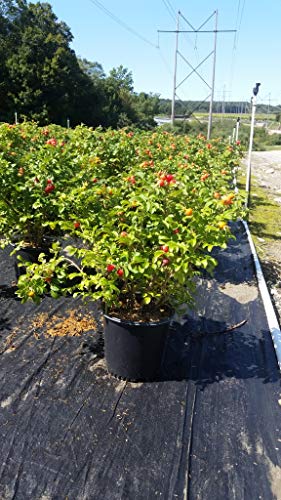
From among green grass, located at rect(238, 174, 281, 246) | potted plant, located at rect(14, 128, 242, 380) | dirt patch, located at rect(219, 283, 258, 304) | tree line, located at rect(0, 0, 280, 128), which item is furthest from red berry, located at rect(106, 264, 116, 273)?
tree line, located at rect(0, 0, 280, 128)

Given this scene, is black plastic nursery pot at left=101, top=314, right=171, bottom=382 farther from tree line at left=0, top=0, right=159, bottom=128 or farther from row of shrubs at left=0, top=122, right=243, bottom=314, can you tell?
tree line at left=0, top=0, right=159, bottom=128

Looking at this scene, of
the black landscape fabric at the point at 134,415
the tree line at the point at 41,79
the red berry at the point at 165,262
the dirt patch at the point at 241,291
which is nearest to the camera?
the black landscape fabric at the point at 134,415

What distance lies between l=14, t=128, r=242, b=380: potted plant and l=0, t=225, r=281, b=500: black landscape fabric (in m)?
0.24

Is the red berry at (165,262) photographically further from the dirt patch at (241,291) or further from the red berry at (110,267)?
the dirt patch at (241,291)

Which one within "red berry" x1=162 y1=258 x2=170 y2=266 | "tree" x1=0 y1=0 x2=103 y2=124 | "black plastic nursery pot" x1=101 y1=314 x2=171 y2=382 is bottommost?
"black plastic nursery pot" x1=101 y1=314 x2=171 y2=382

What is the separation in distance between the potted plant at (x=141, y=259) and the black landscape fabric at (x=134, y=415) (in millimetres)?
245

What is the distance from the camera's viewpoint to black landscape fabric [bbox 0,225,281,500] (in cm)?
174

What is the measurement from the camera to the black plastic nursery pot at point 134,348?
229 cm

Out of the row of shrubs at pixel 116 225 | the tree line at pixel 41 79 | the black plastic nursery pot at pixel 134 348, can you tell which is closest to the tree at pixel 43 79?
the tree line at pixel 41 79

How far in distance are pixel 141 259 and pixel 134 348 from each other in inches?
23.8

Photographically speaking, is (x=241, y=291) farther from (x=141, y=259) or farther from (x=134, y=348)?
(x=141, y=259)

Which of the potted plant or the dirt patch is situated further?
the dirt patch

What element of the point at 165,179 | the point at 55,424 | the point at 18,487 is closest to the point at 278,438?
the point at 55,424

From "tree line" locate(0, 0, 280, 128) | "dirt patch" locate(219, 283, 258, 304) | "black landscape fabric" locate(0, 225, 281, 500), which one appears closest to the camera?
"black landscape fabric" locate(0, 225, 281, 500)
